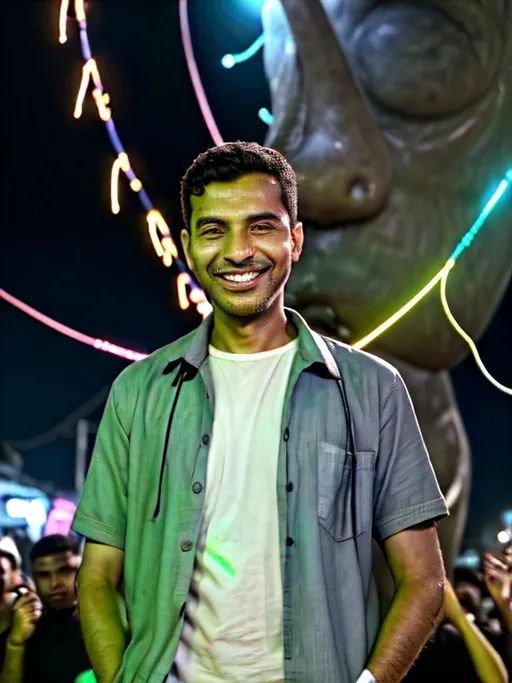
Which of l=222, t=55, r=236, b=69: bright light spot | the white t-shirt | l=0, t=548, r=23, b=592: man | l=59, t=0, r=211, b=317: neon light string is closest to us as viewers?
the white t-shirt

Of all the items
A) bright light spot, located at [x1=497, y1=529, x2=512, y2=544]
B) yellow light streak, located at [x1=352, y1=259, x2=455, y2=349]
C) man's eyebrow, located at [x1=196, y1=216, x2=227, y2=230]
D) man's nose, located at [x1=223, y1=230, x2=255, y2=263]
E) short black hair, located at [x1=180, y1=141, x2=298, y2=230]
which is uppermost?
yellow light streak, located at [x1=352, y1=259, x2=455, y2=349]

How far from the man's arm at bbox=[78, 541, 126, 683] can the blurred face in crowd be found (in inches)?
81.3

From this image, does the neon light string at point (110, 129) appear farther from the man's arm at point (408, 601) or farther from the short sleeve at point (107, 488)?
the man's arm at point (408, 601)

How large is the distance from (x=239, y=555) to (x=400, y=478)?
12.1 inches

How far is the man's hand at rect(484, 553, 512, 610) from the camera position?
3.34 metres

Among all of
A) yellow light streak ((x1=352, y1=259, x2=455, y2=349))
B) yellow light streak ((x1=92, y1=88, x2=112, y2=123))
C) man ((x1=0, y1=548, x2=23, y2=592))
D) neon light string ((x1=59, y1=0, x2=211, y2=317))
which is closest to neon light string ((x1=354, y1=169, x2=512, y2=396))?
yellow light streak ((x1=352, y1=259, x2=455, y2=349))

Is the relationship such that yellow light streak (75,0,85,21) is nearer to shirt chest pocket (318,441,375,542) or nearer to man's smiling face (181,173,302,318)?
man's smiling face (181,173,302,318)

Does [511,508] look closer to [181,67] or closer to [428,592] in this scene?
[181,67]

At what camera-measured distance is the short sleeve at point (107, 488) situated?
6.07ft

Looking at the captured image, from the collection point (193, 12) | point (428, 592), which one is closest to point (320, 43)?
point (193, 12)

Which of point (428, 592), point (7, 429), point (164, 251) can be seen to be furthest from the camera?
point (7, 429)

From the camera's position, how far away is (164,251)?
394 centimetres

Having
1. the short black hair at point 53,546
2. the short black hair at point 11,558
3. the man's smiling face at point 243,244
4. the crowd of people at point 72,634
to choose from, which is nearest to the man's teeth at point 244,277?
the man's smiling face at point 243,244

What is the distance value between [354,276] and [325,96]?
617mm
